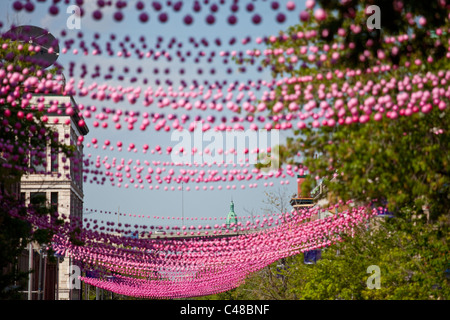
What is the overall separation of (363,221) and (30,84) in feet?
74.3

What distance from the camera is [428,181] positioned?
19000 millimetres
